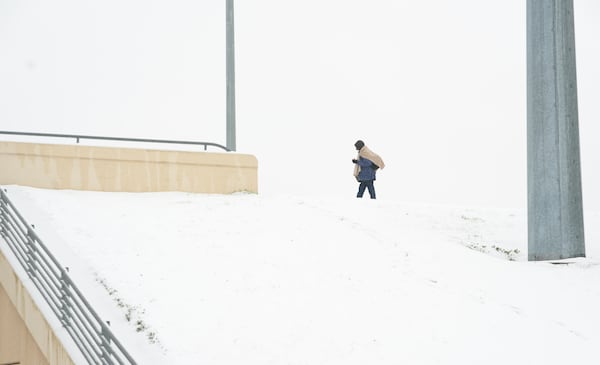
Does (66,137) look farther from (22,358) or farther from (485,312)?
(485,312)

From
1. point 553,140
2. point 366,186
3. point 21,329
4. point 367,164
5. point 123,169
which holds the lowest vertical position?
point 21,329

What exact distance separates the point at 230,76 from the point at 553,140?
6.86 metres

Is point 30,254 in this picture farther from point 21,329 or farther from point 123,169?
point 123,169

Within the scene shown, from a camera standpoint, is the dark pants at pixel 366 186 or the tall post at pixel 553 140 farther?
the dark pants at pixel 366 186

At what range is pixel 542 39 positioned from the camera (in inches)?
528

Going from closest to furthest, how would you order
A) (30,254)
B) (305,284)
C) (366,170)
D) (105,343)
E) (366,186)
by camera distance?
(105,343) → (30,254) → (305,284) → (366,170) → (366,186)

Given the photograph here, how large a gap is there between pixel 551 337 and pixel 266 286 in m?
3.52

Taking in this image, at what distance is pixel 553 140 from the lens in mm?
13180

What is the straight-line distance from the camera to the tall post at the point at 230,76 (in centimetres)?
1582

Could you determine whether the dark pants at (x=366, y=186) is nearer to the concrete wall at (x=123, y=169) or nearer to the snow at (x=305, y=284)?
the concrete wall at (x=123, y=169)

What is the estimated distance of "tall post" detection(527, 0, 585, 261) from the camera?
13.0 metres

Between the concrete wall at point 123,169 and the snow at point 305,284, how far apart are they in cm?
48

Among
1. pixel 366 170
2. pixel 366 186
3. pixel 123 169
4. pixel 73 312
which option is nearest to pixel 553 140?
pixel 366 170

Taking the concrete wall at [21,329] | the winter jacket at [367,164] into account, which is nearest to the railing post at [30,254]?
the concrete wall at [21,329]
